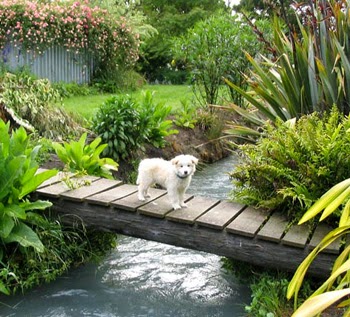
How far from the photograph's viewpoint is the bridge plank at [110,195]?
475 cm

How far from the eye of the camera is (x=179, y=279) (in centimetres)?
491

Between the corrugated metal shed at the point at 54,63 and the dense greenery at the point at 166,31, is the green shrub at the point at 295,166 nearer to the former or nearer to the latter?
the corrugated metal shed at the point at 54,63

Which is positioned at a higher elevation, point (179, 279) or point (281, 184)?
point (281, 184)

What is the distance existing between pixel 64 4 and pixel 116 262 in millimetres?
12518

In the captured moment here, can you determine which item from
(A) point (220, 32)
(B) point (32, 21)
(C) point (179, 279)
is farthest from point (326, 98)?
(B) point (32, 21)

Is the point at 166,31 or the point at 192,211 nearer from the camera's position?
the point at 192,211

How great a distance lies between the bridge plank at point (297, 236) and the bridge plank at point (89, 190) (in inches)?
78.3

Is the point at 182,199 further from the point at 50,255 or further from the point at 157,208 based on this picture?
the point at 50,255

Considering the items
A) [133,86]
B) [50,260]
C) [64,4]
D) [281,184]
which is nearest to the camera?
[281,184]

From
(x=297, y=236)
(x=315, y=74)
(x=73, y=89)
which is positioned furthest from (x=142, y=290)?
(x=73, y=89)

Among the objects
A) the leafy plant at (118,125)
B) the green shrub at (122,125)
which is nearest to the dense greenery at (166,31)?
the green shrub at (122,125)

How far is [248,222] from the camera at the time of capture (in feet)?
14.0

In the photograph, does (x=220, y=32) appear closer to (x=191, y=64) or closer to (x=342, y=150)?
(x=191, y=64)

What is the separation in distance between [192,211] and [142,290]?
0.91m
